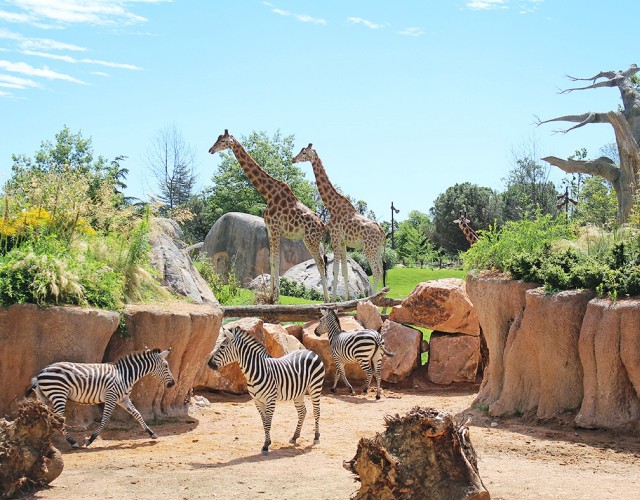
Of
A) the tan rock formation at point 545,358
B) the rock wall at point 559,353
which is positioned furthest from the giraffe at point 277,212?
the tan rock formation at point 545,358

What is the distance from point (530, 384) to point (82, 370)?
6.30m

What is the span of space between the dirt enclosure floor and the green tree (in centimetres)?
2918

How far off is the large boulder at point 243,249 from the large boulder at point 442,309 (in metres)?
13.1

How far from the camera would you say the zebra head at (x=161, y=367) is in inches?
439

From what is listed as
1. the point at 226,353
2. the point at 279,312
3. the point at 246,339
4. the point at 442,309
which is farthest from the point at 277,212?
the point at 226,353

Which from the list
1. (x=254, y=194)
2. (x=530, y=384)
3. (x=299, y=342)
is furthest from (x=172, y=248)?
(x=254, y=194)

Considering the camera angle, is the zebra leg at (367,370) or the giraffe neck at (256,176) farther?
the giraffe neck at (256,176)

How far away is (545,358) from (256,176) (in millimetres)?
10978

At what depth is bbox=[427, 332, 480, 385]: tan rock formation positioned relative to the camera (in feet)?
53.9

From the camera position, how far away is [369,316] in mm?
17688

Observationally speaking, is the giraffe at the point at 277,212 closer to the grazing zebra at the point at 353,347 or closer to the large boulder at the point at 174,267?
the large boulder at the point at 174,267

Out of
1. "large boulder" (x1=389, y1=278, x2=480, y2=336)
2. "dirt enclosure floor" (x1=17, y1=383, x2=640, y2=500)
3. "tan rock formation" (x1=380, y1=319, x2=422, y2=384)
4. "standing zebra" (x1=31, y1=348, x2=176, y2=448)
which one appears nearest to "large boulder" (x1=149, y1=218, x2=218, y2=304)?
"dirt enclosure floor" (x1=17, y1=383, x2=640, y2=500)

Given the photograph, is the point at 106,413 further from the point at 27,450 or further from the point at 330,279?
the point at 330,279

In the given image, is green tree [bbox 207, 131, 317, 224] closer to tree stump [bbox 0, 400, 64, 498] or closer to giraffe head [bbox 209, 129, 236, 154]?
giraffe head [bbox 209, 129, 236, 154]
